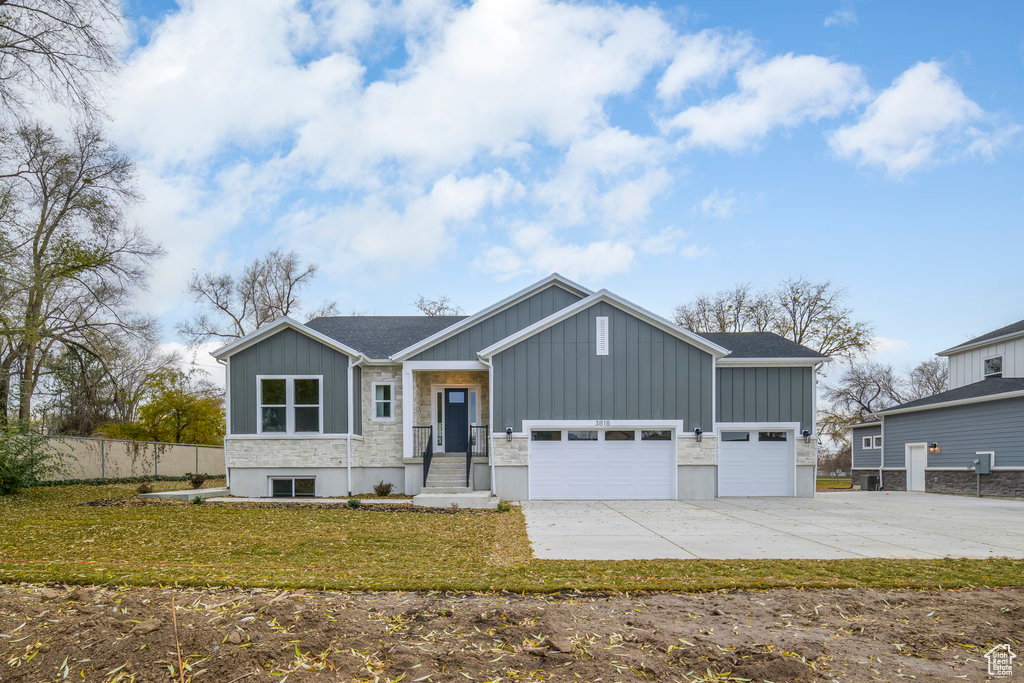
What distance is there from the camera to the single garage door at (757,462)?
16.7m

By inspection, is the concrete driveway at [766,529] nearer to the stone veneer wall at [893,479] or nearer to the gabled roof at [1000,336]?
the stone veneer wall at [893,479]

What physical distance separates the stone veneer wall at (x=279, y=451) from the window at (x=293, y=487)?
0.52 meters

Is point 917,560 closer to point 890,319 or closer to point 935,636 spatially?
point 935,636

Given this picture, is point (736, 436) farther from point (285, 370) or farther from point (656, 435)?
point (285, 370)

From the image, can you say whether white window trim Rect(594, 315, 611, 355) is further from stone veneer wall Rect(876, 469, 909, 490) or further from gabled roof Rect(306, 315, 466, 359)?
stone veneer wall Rect(876, 469, 909, 490)

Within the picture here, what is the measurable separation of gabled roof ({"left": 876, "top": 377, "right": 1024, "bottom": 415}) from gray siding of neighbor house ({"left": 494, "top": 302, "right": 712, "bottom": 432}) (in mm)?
9874

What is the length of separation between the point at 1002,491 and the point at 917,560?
15165 mm

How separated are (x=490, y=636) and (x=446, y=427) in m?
14.3

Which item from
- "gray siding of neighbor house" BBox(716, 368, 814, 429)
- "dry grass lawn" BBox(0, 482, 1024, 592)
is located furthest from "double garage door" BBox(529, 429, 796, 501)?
"dry grass lawn" BBox(0, 482, 1024, 592)

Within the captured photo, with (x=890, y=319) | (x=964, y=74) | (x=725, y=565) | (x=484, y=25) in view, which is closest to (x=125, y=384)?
(x=484, y=25)

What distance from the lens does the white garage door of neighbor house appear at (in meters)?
16.0

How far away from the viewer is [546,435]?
1617 cm

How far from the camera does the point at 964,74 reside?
47.6 ft

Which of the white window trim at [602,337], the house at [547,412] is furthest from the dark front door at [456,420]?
the white window trim at [602,337]
